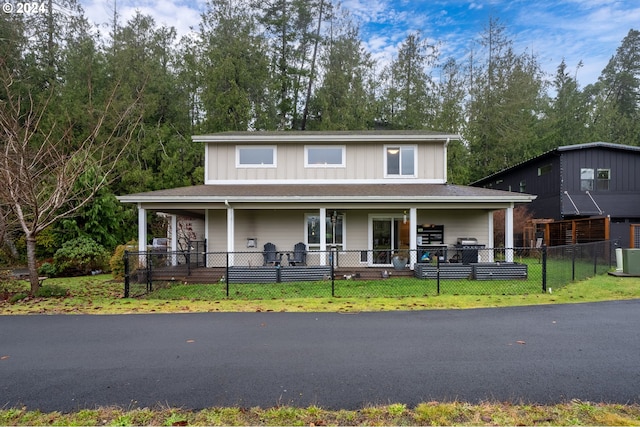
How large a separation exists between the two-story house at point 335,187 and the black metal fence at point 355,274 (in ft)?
1.80

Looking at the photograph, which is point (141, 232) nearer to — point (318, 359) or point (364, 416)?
point (318, 359)

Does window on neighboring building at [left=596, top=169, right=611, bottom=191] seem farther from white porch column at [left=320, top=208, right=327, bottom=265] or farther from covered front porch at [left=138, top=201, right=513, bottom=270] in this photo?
white porch column at [left=320, top=208, right=327, bottom=265]

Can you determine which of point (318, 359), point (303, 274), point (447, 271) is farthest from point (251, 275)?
point (318, 359)

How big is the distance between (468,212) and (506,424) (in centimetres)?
1215

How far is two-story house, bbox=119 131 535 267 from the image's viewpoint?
44.9 ft

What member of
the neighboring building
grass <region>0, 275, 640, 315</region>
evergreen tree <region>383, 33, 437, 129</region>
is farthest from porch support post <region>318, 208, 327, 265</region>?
evergreen tree <region>383, 33, 437, 129</region>

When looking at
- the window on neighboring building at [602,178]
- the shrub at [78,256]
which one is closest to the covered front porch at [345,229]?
the shrub at [78,256]

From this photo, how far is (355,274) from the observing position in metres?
12.1

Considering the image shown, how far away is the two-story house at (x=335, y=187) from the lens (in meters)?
13.7

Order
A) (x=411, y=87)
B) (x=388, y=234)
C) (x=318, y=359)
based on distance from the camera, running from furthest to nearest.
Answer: (x=411, y=87) < (x=388, y=234) < (x=318, y=359)

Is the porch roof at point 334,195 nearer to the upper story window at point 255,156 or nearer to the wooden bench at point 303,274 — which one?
the upper story window at point 255,156

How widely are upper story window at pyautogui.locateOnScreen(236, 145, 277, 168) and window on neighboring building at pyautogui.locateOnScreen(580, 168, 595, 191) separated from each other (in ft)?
54.6

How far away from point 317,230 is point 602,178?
16389 mm

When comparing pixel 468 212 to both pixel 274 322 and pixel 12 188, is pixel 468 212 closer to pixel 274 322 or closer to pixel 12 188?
pixel 274 322
